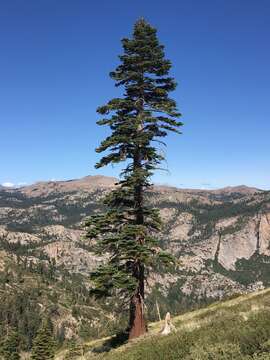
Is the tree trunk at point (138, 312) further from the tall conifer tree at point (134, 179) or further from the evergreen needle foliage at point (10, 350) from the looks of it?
the evergreen needle foliage at point (10, 350)

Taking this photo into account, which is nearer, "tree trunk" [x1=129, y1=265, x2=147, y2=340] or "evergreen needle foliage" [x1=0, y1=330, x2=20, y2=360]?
"tree trunk" [x1=129, y1=265, x2=147, y2=340]

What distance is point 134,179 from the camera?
78.9ft

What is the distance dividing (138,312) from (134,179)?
26.0ft

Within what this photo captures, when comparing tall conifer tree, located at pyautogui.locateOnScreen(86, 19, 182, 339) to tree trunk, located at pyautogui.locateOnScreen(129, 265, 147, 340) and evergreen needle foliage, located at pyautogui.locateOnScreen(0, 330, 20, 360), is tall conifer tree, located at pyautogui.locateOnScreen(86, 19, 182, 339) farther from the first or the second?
evergreen needle foliage, located at pyautogui.locateOnScreen(0, 330, 20, 360)

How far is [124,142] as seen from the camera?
25844 millimetres

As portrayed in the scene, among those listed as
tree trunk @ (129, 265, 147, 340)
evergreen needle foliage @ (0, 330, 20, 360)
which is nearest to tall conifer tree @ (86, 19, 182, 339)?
tree trunk @ (129, 265, 147, 340)

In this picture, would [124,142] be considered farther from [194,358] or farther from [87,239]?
[194,358]

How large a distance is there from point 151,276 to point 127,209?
178 inches

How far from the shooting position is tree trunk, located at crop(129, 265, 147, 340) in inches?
938

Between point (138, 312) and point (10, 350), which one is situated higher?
point (138, 312)

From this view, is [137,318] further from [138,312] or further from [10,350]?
[10,350]

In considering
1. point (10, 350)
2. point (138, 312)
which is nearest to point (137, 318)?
point (138, 312)

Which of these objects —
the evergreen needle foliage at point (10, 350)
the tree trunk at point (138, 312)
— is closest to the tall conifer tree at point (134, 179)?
the tree trunk at point (138, 312)

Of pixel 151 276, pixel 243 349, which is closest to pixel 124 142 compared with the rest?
pixel 151 276
